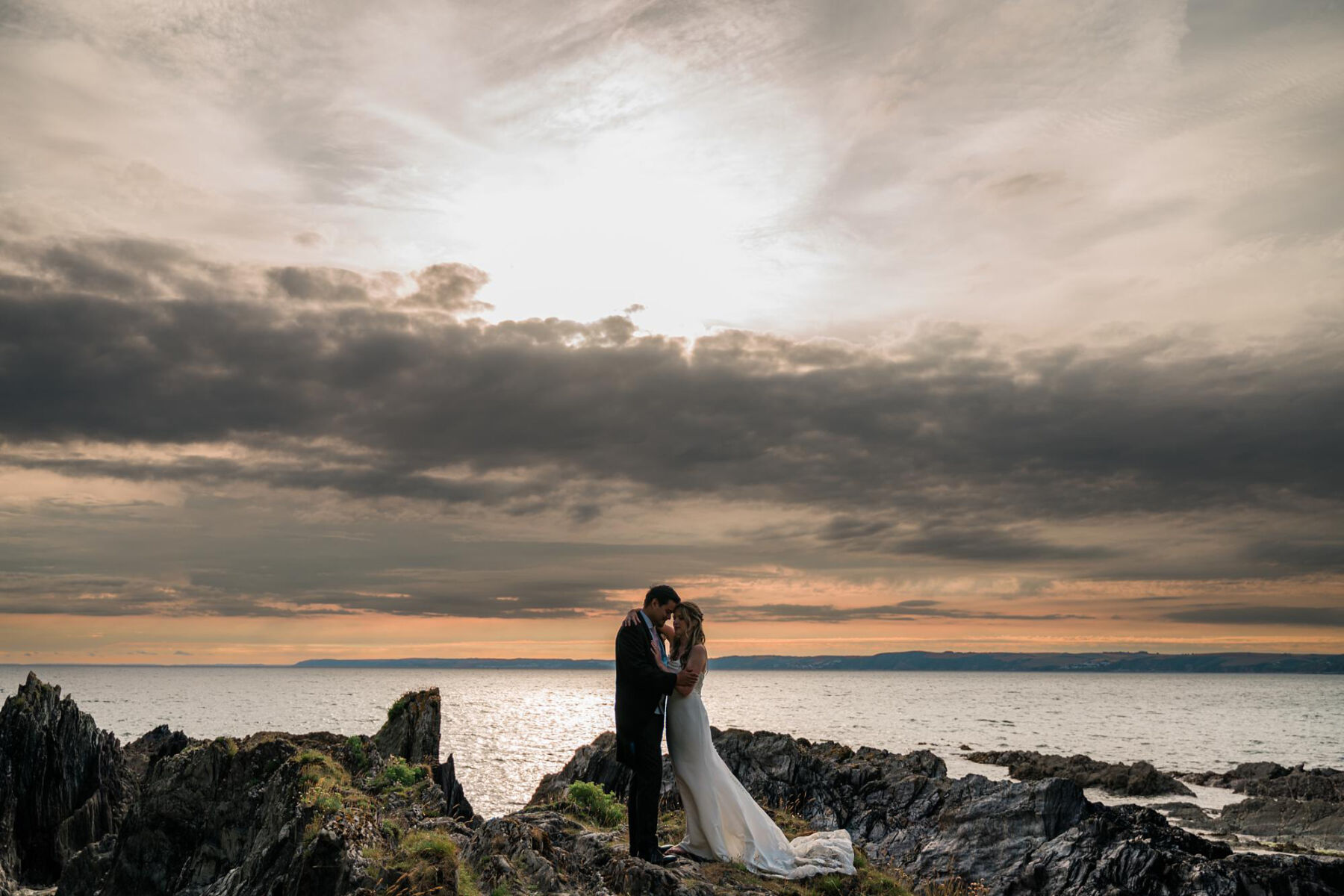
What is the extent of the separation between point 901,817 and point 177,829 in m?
18.6

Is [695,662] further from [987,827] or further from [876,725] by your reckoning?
[876,725]

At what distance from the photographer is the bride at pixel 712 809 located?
531 inches

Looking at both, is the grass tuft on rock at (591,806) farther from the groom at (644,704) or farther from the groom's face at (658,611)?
the groom's face at (658,611)

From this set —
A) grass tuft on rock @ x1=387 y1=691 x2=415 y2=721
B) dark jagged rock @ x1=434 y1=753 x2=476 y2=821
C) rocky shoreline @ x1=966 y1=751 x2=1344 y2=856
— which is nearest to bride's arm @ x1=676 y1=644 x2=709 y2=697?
dark jagged rock @ x1=434 y1=753 x2=476 y2=821

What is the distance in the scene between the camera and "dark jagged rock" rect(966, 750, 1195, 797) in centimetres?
5359

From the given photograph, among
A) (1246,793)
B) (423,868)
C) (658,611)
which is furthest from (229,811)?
(1246,793)

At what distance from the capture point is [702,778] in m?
13.8

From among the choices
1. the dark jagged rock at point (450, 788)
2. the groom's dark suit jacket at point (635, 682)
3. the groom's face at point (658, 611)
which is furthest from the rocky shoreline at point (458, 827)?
the groom's face at point (658, 611)

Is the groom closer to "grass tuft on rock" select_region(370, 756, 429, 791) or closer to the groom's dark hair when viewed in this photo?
the groom's dark hair

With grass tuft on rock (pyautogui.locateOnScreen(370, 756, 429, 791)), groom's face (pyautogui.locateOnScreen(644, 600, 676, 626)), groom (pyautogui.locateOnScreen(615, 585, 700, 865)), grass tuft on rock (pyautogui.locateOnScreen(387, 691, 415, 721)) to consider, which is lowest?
grass tuft on rock (pyautogui.locateOnScreen(370, 756, 429, 791))

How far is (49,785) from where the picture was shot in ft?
98.8

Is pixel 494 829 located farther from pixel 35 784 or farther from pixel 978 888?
pixel 35 784

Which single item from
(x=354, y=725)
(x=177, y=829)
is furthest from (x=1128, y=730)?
(x=177, y=829)

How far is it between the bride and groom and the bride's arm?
0.01 meters
